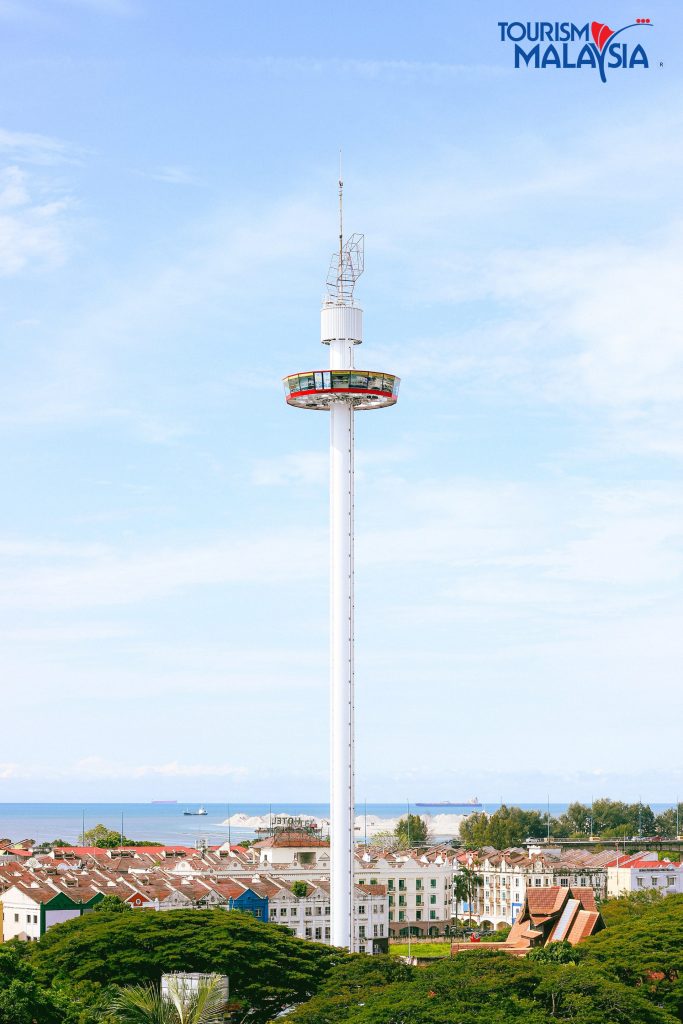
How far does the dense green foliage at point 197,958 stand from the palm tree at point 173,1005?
921 cm

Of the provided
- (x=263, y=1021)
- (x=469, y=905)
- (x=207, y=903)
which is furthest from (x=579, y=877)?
(x=263, y=1021)

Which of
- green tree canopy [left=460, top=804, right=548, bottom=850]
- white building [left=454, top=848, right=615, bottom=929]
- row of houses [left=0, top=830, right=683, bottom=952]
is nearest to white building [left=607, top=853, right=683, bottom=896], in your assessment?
row of houses [left=0, top=830, right=683, bottom=952]

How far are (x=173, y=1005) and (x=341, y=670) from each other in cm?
3149

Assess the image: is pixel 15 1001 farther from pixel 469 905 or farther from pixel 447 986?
pixel 469 905

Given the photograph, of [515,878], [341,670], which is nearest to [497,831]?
[515,878]

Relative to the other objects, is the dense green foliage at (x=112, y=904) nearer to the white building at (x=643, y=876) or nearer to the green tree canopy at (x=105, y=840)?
the white building at (x=643, y=876)

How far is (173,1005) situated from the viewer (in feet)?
161

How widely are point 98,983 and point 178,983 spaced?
10238 millimetres

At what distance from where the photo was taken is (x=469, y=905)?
132875 mm

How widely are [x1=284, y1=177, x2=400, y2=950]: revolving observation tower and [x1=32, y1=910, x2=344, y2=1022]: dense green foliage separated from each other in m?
11.8

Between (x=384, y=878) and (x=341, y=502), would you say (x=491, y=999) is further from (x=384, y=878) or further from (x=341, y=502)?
(x=384, y=878)

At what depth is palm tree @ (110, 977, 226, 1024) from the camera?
47.6m

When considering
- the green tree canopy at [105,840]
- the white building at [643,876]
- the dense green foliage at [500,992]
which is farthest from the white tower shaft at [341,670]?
the green tree canopy at [105,840]

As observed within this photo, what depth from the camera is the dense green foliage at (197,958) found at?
203 ft
